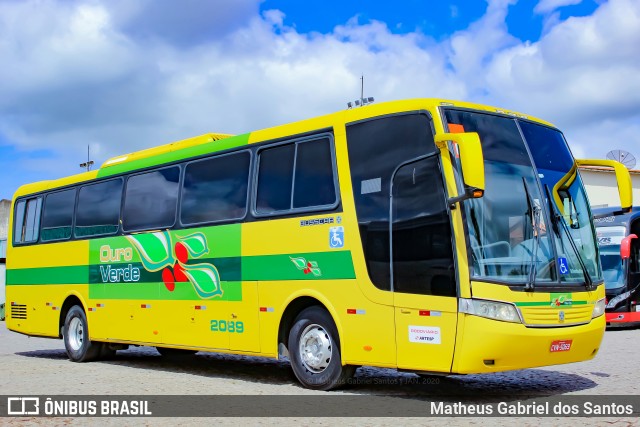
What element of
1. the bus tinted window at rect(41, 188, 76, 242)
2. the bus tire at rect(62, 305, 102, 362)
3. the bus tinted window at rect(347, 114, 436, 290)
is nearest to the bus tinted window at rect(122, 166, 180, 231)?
the bus tinted window at rect(41, 188, 76, 242)

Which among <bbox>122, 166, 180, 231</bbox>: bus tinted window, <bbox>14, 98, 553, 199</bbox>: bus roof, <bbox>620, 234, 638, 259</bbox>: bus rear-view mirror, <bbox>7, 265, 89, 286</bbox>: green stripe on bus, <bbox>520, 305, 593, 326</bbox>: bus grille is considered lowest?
<bbox>520, 305, 593, 326</bbox>: bus grille

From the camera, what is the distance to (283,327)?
36.1ft

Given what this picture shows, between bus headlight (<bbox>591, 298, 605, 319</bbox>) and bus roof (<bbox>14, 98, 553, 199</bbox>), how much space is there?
93.8 inches

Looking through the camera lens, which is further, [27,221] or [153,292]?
[27,221]

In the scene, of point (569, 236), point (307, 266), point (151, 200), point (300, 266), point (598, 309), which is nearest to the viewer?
point (569, 236)

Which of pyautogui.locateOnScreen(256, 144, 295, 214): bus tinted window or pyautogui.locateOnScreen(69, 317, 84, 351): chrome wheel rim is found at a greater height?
pyautogui.locateOnScreen(256, 144, 295, 214): bus tinted window

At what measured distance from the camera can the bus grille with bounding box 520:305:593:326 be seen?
871cm

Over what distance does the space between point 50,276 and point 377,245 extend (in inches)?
378

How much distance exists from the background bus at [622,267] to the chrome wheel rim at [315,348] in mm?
13344

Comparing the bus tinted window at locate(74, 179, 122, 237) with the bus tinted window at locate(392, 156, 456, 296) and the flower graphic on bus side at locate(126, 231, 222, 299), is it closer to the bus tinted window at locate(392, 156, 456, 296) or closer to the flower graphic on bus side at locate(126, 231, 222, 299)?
the flower graphic on bus side at locate(126, 231, 222, 299)

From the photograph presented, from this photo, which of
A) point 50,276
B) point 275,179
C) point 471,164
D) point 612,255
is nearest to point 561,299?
point 471,164

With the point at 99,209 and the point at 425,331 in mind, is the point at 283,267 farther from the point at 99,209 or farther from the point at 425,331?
the point at 99,209

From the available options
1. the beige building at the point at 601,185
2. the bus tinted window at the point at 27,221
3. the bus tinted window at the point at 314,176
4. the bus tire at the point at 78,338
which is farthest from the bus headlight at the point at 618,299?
the beige building at the point at 601,185

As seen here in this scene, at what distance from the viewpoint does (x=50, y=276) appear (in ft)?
55.2
